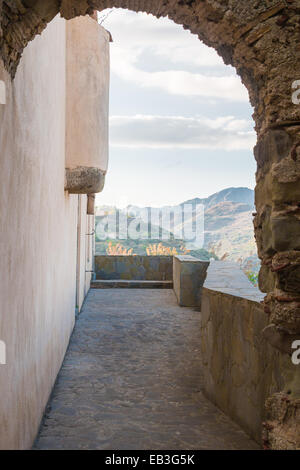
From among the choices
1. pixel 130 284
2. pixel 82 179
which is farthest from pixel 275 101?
pixel 130 284

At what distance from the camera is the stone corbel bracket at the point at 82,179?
217 inches

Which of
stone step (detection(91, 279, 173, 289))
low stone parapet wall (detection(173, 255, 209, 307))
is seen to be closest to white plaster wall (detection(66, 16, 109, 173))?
low stone parapet wall (detection(173, 255, 209, 307))

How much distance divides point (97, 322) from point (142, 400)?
328 centimetres

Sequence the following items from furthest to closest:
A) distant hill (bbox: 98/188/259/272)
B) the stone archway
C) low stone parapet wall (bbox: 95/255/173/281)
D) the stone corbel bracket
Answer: distant hill (bbox: 98/188/259/272) → low stone parapet wall (bbox: 95/255/173/281) → the stone corbel bracket → the stone archway

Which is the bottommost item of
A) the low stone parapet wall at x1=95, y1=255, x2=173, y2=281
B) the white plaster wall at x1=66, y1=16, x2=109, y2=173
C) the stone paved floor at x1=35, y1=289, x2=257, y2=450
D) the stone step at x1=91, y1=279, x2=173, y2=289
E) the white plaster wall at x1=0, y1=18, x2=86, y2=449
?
the stone paved floor at x1=35, y1=289, x2=257, y2=450

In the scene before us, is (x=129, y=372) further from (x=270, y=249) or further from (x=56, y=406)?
(x=270, y=249)

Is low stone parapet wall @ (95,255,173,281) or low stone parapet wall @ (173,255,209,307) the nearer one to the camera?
low stone parapet wall @ (173,255,209,307)

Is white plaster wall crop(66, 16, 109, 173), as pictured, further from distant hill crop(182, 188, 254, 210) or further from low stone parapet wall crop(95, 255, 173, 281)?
Result: distant hill crop(182, 188, 254, 210)

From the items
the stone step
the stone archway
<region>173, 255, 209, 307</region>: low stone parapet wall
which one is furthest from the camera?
the stone step

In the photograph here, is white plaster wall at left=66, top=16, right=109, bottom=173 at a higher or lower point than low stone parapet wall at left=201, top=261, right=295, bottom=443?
higher

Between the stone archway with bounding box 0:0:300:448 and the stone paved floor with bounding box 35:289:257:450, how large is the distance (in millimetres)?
1118

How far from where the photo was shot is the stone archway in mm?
2314

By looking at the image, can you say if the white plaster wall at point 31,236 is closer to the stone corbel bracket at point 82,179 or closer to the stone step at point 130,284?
the stone corbel bracket at point 82,179

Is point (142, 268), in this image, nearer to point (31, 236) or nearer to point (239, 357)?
point (239, 357)
